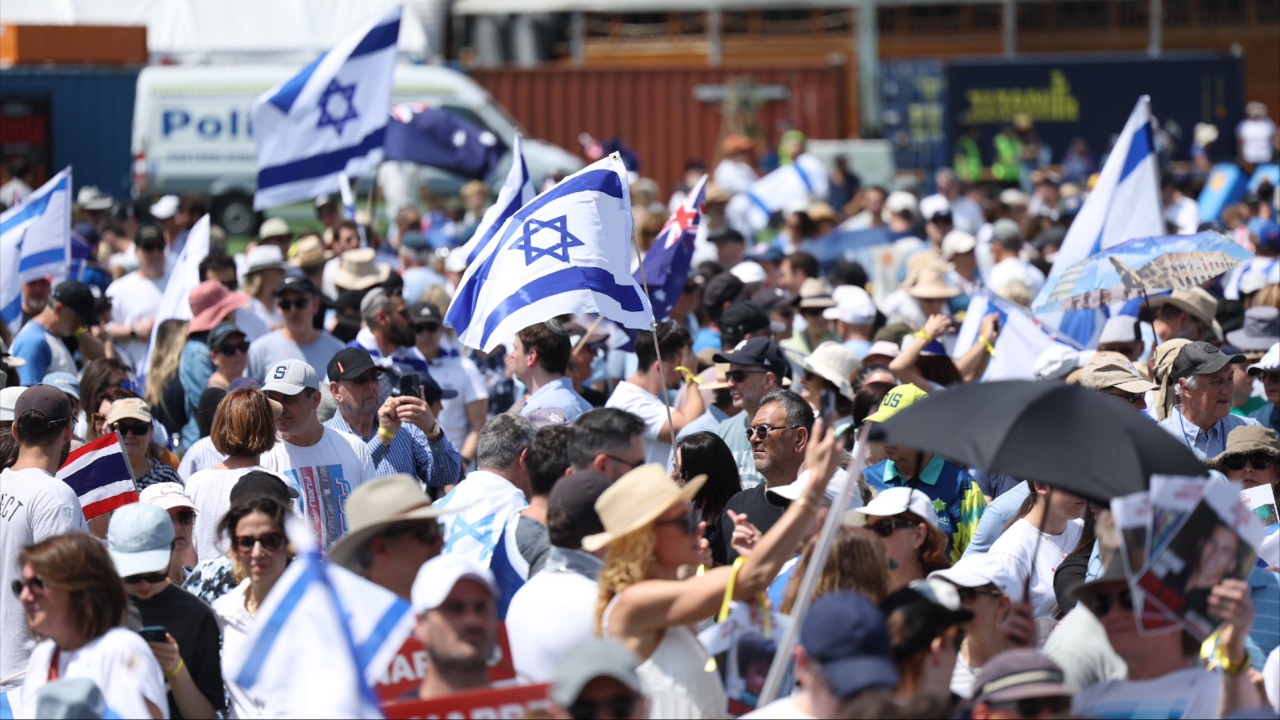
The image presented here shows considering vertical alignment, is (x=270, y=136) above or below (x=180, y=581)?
→ above

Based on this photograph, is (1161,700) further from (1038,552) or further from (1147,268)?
(1147,268)

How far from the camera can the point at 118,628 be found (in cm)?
421

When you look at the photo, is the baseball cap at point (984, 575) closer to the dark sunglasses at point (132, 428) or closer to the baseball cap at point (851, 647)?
the baseball cap at point (851, 647)

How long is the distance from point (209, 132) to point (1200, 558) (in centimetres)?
2270

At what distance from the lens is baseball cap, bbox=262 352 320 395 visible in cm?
657

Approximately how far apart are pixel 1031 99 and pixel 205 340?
24.8 meters

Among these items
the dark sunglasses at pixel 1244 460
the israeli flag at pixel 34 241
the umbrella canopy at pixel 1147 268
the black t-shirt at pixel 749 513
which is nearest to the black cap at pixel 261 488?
the black t-shirt at pixel 749 513

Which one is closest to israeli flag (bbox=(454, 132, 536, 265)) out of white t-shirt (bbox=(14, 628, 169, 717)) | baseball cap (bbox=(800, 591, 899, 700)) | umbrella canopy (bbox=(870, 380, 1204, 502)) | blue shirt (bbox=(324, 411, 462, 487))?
blue shirt (bbox=(324, 411, 462, 487))

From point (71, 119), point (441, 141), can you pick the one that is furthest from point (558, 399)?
point (71, 119)

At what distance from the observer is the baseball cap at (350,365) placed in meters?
7.23

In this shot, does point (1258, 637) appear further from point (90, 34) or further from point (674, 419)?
point (90, 34)

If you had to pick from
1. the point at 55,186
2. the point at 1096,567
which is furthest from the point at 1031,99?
the point at 1096,567

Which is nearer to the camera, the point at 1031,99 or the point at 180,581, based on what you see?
the point at 180,581

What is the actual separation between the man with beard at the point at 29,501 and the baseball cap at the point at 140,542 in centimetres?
73
